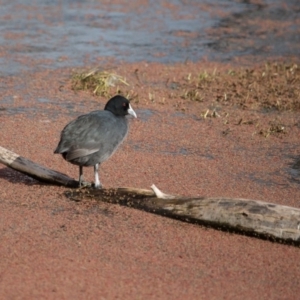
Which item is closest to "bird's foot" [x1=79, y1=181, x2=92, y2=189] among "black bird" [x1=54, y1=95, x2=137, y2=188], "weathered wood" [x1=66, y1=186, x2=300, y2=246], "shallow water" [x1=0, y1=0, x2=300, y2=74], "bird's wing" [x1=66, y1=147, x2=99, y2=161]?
"black bird" [x1=54, y1=95, x2=137, y2=188]

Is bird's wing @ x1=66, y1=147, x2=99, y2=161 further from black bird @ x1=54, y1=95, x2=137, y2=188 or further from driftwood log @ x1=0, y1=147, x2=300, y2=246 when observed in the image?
driftwood log @ x1=0, y1=147, x2=300, y2=246

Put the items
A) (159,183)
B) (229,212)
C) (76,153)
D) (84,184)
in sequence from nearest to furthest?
(229,212), (76,153), (84,184), (159,183)

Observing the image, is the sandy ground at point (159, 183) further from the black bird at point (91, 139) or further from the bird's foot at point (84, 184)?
the black bird at point (91, 139)

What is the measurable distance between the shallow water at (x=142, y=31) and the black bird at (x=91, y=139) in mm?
5012

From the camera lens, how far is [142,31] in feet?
53.6

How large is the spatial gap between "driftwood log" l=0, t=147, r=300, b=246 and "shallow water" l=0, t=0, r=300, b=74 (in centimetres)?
568

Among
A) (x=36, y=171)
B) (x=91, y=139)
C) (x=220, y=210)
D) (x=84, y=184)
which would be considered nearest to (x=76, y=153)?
(x=91, y=139)

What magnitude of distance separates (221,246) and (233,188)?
172cm

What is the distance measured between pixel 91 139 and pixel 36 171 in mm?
661

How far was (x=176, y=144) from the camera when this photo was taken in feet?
31.5

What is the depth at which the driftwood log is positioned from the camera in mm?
6414

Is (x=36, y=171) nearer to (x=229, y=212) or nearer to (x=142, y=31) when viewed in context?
(x=229, y=212)

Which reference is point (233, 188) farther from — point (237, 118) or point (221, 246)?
point (237, 118)

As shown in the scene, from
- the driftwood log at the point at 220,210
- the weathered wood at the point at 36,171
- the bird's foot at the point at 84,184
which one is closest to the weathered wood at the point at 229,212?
the driftwood log at the point at 220,210
